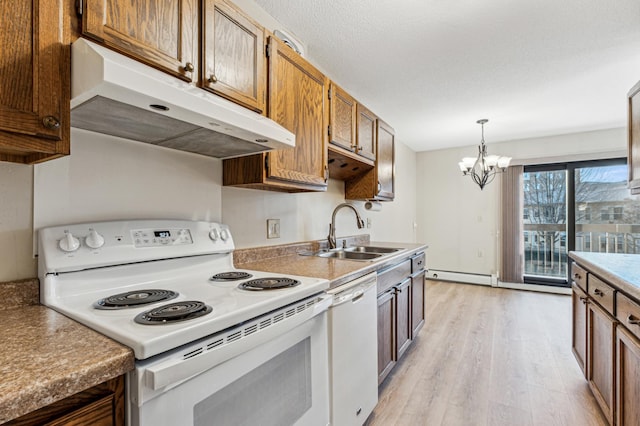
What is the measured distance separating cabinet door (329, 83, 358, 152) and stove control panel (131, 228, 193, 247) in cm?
110

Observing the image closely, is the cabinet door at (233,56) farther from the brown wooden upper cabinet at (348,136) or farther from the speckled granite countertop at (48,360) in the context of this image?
the speckled granite countertop at (48,360)

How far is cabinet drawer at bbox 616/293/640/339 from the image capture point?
1.21m

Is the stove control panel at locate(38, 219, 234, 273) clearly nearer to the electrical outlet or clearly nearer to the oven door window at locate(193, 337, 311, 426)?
the electrical outlet

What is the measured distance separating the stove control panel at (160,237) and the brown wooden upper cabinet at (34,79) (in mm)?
433

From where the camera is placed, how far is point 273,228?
1.98 metres

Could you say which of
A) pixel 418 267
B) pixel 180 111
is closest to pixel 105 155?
pixel 180 111

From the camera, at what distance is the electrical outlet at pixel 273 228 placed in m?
1.95

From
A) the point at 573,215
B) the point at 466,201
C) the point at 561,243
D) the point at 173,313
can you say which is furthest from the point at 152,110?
the point at 561,243

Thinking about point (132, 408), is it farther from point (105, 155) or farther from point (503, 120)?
point (503, 120)

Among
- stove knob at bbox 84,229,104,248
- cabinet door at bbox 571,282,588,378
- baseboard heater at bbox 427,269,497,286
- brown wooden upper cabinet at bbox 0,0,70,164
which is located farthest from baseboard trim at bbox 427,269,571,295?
brown wooden upper cabinet at bbox 0,0,70,164

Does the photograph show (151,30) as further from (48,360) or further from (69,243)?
(48,360)

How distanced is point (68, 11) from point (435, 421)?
7.62 feet

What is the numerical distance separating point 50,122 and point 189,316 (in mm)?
597

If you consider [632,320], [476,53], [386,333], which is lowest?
[386,333]
